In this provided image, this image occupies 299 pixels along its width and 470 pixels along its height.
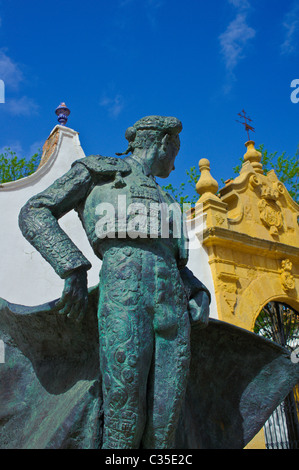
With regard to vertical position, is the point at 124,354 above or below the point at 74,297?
below

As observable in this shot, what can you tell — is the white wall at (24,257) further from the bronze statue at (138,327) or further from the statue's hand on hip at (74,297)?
the statue's hand on hip at (74,297)

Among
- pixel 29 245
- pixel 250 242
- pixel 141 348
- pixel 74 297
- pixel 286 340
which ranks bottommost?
pixel 141 348

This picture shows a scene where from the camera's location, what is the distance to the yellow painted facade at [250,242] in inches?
300

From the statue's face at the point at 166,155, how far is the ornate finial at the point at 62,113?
4515mm

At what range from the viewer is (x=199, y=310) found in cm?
233

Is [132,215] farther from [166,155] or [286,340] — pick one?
[286,340]

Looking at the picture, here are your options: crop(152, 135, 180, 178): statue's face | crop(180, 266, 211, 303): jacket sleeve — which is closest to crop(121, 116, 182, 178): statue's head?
crop(152, 135, 180, 178): statue's face

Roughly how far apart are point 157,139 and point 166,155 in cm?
10

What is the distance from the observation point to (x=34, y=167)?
15.4 metres

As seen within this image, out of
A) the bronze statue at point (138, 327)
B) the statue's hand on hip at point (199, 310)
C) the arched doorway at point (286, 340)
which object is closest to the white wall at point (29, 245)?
the bronze statue at point (138, 327)

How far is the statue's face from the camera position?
253 cm

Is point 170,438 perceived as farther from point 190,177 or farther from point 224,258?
point 190,177

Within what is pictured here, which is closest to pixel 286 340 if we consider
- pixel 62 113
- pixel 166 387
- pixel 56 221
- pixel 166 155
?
pixel 62 113
